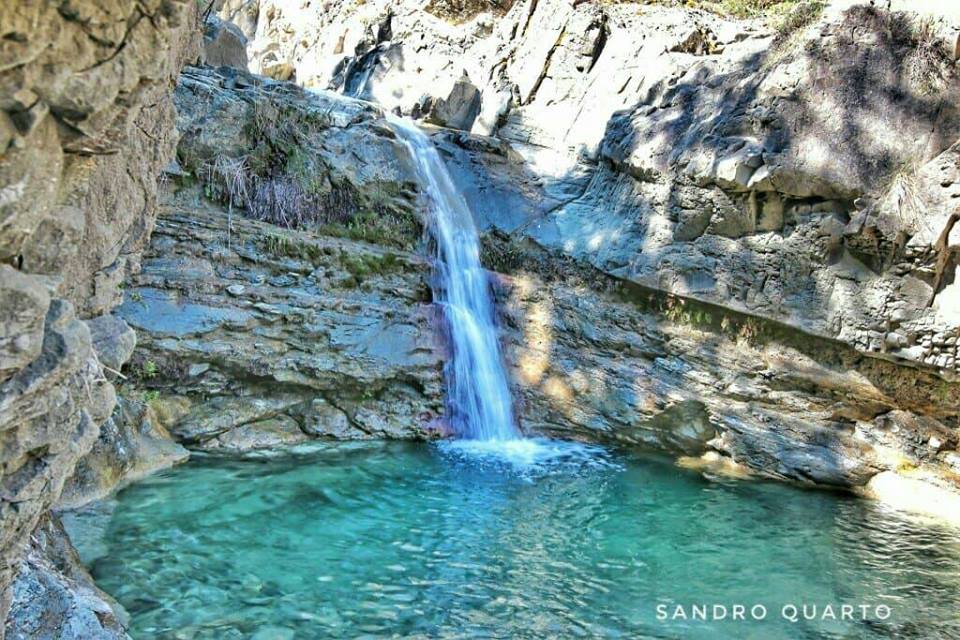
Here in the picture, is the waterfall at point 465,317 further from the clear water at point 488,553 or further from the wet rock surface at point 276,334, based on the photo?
the clear water at point 488,553

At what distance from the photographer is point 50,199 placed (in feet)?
7.15

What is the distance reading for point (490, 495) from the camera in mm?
6801

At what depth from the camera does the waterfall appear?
875cm

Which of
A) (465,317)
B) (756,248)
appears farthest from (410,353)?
(756,248)

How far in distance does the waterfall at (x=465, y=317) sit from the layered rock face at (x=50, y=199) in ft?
19.5

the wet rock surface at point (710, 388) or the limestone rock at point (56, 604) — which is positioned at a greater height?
the wet rock surface at point (710, 388)

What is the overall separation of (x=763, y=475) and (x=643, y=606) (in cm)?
380

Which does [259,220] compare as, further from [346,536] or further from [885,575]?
[885,575]

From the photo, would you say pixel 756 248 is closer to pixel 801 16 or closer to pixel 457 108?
pixel 801 16

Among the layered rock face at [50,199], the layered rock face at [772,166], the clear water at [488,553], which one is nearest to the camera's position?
the layered rock face at [50,199]

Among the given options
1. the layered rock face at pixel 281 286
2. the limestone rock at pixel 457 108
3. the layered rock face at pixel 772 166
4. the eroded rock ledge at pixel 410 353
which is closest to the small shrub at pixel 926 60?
the layered rock face at pixel 772 166

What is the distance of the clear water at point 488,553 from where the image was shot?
176 inches

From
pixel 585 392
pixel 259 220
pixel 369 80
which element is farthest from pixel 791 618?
pixel 369 80

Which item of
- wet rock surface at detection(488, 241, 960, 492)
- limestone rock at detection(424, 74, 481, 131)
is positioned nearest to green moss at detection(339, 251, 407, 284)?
wet rock surface at detection(488, 241, 960, 492)
